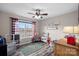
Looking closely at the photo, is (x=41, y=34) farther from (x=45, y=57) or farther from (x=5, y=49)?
(x=5, y=49)

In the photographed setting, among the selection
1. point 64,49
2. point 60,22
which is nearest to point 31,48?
point 64,49

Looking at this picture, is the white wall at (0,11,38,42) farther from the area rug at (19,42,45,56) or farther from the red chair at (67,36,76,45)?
the red chair at (67,36,76,45)

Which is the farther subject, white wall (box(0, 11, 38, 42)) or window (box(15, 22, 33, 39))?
window (box(15, 22, 33, 39))

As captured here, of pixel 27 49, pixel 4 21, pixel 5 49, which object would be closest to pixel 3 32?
pixel 4 21

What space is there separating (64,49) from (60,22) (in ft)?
1.58

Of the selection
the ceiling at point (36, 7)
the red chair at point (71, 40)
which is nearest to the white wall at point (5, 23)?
the ceiling at point (36, 7)

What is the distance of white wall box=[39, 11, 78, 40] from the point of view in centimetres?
175

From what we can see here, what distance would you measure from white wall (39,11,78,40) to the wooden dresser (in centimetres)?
11

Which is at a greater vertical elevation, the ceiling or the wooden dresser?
the ceiling

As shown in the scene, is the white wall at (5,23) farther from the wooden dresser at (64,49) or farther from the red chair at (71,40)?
the red chair at (71,40)

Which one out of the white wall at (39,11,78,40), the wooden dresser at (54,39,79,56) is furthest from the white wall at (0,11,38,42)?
the wooden dresser at (54,39,79,56)

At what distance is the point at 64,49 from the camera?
1812mm

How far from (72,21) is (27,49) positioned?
0.92 metres

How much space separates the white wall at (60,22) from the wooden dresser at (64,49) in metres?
0.11
